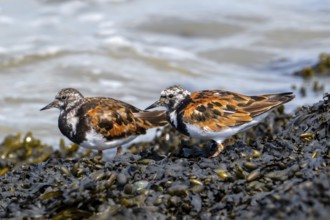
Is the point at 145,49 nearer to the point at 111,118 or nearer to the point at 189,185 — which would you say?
the point at 111,118

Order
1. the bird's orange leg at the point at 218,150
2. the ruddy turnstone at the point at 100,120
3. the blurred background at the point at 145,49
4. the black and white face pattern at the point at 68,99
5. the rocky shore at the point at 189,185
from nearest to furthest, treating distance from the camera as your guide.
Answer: the rocky shore at the point at 189,185 < the bird's orange leg at the point at 218,150 < the ruddy turnstone at the point at 100,120 < the black and white face pattern at the point at 68,99 < the blurred background at the point at 145,49

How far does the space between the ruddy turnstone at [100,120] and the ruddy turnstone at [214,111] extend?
0.33 metres

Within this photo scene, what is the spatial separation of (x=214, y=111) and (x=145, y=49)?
6.75 m

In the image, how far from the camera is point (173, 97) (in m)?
4.65

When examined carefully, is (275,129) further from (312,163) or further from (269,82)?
(269,82)

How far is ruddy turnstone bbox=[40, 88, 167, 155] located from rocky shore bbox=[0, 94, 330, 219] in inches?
13.1

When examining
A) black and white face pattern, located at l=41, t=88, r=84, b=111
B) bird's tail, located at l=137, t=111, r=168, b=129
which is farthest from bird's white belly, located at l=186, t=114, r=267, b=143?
black and white face pattern, located at l=41, t=88, r=84, b=111

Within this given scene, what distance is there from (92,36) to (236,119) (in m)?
7.53

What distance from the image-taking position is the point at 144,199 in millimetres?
3541

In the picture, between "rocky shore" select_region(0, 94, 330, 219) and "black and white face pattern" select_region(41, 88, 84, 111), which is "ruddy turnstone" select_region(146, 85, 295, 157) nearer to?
"rocky shore" select_region(0, 94, 330, 219)

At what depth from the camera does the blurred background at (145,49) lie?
9156 mm

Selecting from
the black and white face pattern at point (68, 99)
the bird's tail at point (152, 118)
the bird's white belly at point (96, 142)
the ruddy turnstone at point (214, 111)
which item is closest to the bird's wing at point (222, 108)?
the ruddy turnstone at point (214, 111)

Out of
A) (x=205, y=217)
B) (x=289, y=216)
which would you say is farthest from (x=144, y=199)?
(x=289, y=216)

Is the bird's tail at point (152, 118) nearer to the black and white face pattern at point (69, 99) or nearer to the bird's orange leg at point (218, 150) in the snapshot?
the black and white face pattern at point (69, 99)
